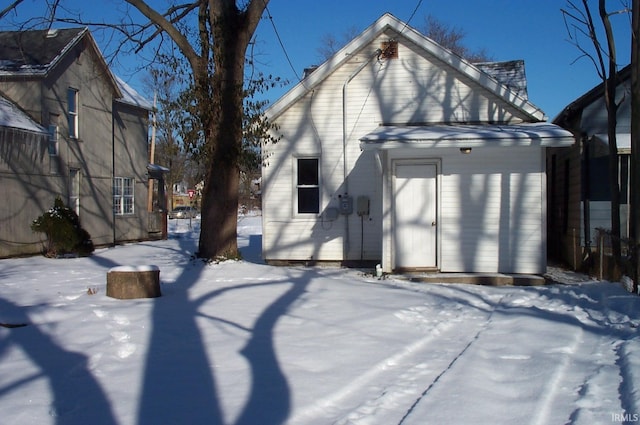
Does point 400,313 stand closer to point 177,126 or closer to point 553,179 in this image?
point 177,126

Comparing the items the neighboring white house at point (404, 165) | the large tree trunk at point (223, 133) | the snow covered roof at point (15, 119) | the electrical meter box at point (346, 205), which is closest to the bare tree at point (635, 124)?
the neighboring white house at point (404, 165)

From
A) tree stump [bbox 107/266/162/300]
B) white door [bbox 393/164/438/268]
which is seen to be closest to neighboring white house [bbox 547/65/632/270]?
white door [bbox 393/164/438/268]

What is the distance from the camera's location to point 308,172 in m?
14.9

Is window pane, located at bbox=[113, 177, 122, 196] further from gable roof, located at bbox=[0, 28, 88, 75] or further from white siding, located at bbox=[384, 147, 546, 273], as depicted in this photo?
white siding, located at bbox=[384, 147, 546, 273]

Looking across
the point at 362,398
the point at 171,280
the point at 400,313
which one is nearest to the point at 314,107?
the point at 171,280

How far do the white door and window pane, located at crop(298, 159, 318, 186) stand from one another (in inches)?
107

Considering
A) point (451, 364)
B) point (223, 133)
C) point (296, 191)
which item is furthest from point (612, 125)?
point (451, 364)

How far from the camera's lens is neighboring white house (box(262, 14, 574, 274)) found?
12.6 m

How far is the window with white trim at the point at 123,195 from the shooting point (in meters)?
23.4

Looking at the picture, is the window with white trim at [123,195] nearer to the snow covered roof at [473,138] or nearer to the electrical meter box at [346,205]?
the electrical meter box at [346,205]

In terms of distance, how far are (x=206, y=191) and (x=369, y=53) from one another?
17.2ft

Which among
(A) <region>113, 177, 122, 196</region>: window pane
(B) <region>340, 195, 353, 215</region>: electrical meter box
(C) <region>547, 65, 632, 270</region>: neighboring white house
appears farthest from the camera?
(A) <region>113, 177, 122, 196</region>: window pane

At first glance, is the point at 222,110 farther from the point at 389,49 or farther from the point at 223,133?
the point at 389,49

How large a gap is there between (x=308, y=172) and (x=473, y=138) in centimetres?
459
